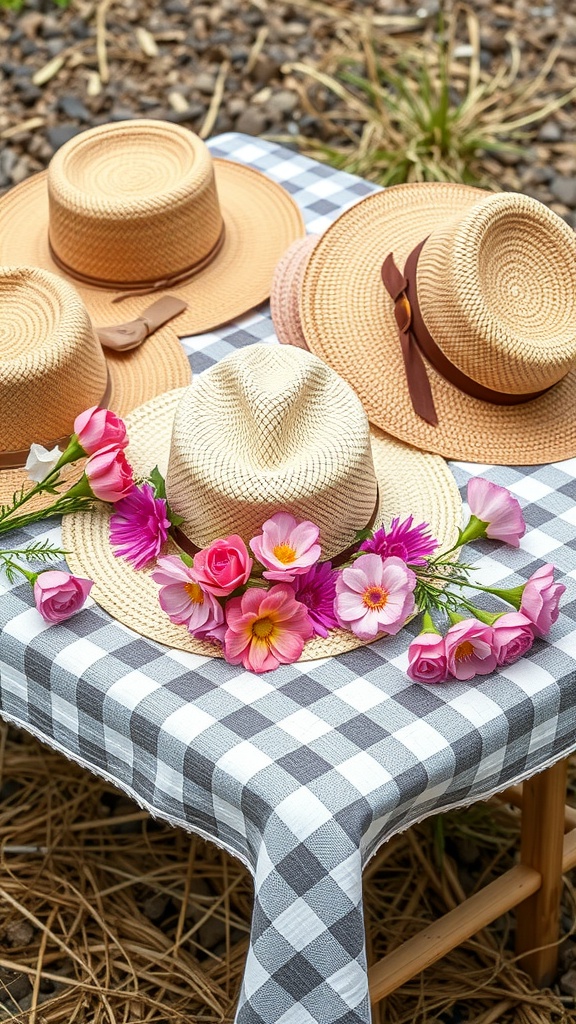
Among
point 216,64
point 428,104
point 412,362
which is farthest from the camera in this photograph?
→ point 216,64

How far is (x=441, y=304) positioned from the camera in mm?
1855

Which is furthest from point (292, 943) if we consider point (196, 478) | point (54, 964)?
point (54, 964)

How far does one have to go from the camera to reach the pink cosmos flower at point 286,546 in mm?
1530

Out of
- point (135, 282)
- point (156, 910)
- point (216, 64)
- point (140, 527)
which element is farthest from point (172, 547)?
point (216, 64)

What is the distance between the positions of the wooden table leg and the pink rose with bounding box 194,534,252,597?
598 mm

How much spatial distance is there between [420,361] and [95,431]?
0.53m

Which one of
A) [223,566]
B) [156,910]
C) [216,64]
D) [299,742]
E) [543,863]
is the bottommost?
[156,910]

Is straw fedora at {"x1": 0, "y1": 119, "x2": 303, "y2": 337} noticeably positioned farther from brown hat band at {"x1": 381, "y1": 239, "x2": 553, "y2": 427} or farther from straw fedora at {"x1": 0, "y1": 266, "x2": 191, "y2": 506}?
brown hat band at {"x1": 381, "y1": 239, "x2": 553, "y2": 427}

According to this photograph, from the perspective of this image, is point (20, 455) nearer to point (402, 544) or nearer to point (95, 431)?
point (95, 431)

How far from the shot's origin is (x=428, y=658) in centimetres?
148

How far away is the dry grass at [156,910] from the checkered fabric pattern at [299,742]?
76 centimetres

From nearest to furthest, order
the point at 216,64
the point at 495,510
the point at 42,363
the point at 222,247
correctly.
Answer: the point at 495,510 → the point at 42,363 → the point at 222,247 → the point at 216,64

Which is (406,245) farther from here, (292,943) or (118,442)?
(292,943)

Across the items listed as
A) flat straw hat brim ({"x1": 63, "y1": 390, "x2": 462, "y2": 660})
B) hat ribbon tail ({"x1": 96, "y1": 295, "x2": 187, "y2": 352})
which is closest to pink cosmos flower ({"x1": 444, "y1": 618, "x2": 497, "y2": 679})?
A: flat straw hat brim ({"x1": 63, "y1": 390, "x2": 462, "y2": 660})
